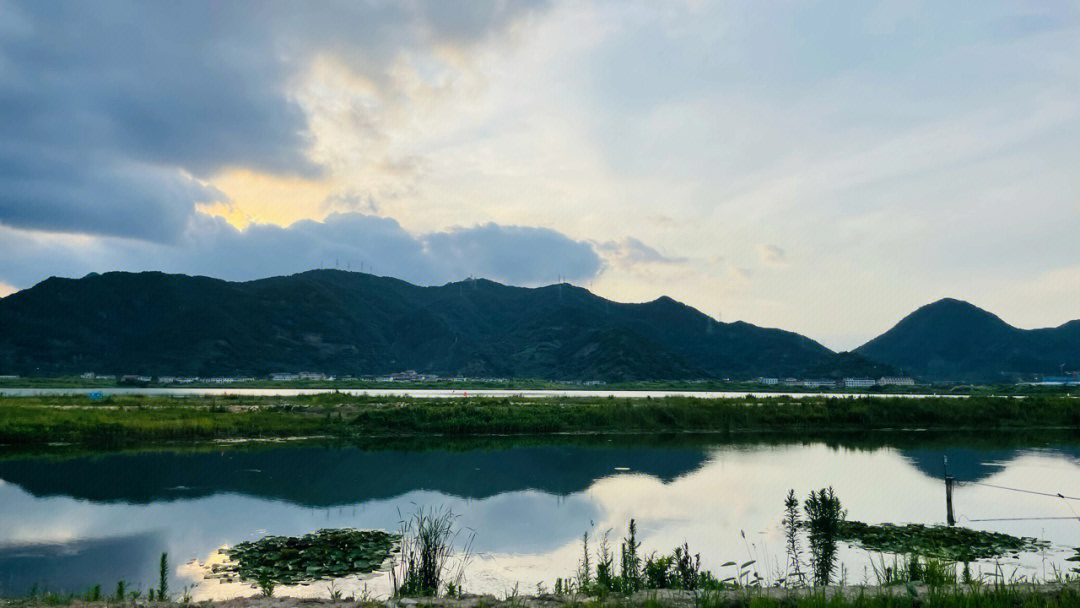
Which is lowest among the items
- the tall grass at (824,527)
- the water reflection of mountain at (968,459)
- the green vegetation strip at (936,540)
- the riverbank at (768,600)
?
the water reflection of mountain at (968,459)

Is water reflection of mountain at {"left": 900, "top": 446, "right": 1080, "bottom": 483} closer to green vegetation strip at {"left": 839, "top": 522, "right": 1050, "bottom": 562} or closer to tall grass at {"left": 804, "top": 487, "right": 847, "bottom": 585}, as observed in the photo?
green vegetation strip at {"left": 839, "top": 522, "right": 1050, "bottom": 562}

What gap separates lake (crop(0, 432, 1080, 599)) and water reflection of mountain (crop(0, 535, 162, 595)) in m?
0.07

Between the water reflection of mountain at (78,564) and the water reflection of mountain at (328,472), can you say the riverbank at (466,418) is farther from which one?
the water reflection of mountain at (78,564)

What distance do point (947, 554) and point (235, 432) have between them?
38.7 metres

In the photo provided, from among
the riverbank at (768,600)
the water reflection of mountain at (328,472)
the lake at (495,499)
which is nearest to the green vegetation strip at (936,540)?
the lake at (495,499)

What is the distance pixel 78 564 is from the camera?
16.4m

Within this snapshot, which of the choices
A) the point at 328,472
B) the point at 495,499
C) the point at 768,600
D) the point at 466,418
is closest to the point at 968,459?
the point at 495,499

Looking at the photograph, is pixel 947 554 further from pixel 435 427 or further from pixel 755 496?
pixel 435 427

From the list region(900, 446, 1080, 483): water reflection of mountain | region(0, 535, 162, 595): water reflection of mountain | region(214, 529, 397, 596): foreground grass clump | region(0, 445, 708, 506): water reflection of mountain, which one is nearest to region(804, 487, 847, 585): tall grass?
region(0, 445, 708, 506): water reflection of mountain

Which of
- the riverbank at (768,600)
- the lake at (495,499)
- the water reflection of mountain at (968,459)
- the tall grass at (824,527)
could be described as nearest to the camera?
the riverbank at (768,600)

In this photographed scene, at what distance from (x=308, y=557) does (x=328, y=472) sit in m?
15.2

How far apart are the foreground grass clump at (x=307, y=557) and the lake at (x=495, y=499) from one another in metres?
0.65

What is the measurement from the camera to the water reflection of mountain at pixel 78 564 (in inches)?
576

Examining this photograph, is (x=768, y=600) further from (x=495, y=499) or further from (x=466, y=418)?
(x=466, y=418)
